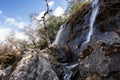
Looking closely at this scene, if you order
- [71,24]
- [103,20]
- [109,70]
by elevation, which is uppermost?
[71,24]

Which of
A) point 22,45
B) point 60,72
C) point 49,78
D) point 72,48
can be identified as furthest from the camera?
point 22,45

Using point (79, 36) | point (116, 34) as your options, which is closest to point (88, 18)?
point (79, 36)

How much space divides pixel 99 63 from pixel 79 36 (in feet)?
33.7

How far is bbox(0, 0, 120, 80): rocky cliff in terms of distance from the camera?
32.2 feet

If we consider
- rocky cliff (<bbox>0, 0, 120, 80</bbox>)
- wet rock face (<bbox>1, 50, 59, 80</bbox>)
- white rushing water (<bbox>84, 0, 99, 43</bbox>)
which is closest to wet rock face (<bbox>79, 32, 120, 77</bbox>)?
rocky cliff (<bbox>0, 0, 120, 80</bbox>)

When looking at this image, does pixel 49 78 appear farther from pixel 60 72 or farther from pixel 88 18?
pixel 88 18

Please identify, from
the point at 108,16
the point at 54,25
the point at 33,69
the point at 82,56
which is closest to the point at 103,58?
the point at 82,56

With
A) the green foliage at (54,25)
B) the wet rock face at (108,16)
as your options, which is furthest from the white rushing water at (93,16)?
the green foliage at (54,25)

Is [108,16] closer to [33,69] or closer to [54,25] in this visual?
[33,69]

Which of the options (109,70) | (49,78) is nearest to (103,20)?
(49,78)

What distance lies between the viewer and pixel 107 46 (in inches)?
392

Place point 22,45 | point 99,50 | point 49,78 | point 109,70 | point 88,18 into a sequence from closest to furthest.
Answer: point 109,70 < point 99,50 < point 49,78 < point 88,18 < point 22,45

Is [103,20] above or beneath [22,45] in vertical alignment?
beneath

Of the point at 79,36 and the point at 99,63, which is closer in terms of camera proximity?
the point at 99,63
